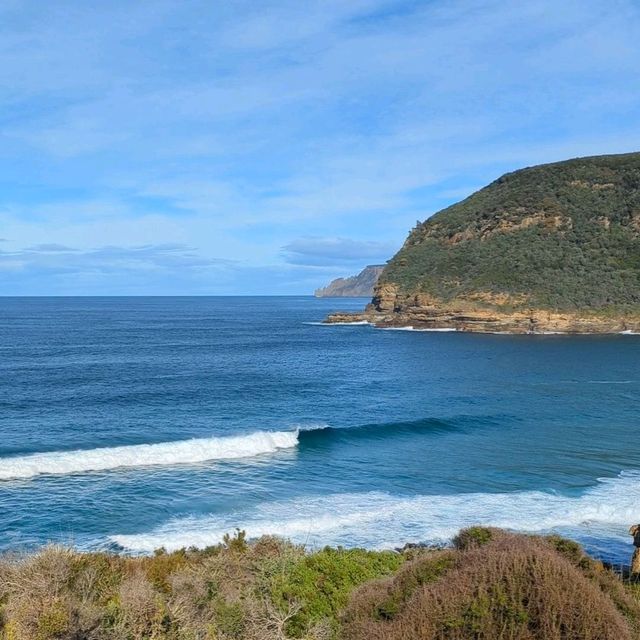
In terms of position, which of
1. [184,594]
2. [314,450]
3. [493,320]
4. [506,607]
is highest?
[493,320]

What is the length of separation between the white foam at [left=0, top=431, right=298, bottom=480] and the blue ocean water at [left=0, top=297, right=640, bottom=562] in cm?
9

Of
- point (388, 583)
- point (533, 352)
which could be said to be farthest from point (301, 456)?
point (533, 352)

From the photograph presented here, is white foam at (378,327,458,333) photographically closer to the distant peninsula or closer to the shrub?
the distant peninsula

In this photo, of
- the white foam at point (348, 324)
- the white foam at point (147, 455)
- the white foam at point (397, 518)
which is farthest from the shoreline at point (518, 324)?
the white foam at point (397, 518)

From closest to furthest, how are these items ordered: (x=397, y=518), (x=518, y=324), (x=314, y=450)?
(x=397, y=518) < (x=314, y=450) < (x=518, y=324)

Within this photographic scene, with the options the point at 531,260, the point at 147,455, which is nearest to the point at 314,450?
the point at 147,455

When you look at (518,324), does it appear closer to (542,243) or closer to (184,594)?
(542,243)

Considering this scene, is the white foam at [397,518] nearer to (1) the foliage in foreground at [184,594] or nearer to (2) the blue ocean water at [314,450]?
(2) the blue ocean water at [314,450]

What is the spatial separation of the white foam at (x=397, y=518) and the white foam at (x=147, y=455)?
717cm

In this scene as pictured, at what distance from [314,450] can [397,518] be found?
977cm

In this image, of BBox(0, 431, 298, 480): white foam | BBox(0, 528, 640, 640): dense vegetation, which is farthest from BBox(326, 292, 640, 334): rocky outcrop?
BBox(0, 528, 640, 640): dense vegetation

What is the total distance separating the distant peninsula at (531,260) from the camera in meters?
91.7

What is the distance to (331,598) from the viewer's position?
416 inches

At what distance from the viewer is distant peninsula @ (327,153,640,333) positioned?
91.7 metres
